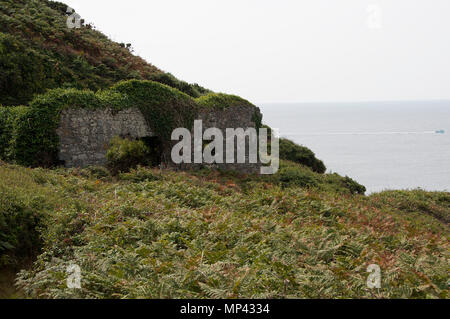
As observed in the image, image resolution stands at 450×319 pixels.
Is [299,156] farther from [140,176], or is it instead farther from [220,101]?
[140,176]

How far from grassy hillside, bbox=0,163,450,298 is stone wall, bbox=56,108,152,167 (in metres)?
3.37

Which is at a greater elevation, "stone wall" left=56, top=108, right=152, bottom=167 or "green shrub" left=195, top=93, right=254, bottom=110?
"green shrub" left=195, top=93, right=254, bottom=110

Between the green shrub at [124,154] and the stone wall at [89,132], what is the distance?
505 millimetres

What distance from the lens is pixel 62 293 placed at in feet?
20.3

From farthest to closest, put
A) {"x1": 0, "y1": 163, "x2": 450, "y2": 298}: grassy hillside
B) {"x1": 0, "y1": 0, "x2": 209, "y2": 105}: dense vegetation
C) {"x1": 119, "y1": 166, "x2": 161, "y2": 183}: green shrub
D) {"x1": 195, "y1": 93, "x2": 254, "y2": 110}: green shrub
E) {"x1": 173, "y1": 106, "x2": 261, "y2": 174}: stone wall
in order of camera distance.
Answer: {"x1": 0, "y1": 0, "x2": 209, "y2": 105}: dense vegetation < {"x1": 195, "y1": 93, "x2": 254, "y2": 110}: green shrub < {"x1": 173, "y1": 106, "x2": 261, "y2": 174}: stone wall < {"x1": 119, "y1": 166, "x2": 161, "y2": 183}: green shrub < {"x1": 0, "y1": 163, "x2": 450, "y2": 298}: grassy hillside

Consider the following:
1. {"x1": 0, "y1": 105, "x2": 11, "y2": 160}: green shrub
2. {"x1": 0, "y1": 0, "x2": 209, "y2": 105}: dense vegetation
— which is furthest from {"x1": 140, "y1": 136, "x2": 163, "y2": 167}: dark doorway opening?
{"x1": 0, "y1": 0, "x2": 209, "y2": 105}: dense vegetation

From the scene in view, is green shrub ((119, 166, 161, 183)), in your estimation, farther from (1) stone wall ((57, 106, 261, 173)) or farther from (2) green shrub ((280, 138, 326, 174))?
(2) green shrub ((280, 138, 326, 174))

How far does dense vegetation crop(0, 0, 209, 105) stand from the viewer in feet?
72.2

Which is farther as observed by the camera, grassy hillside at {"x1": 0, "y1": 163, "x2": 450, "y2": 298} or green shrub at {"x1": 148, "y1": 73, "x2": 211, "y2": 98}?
green shrub at {"x1": 148, "y1": 73, "x2": 211, "y2": 98}

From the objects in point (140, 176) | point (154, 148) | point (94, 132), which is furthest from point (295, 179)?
point (94, 132)

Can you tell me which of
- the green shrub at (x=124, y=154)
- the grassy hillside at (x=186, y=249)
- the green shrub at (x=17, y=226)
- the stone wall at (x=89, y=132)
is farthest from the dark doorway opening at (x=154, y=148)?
the green shrub at (x=17, y=226)
